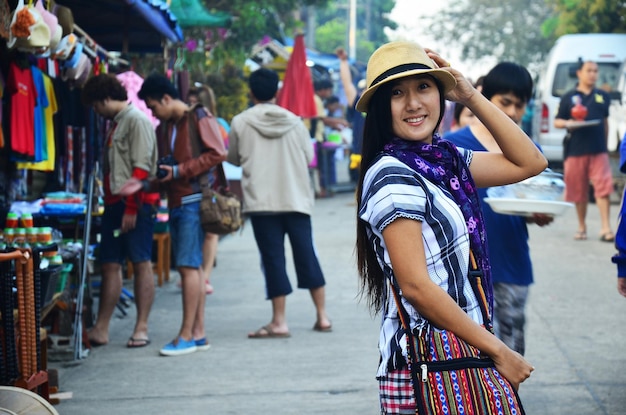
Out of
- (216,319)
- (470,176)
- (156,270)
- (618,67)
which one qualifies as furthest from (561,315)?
(618,67)

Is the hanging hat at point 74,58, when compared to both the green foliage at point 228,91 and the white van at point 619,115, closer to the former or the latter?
the green foliage at point 228,91

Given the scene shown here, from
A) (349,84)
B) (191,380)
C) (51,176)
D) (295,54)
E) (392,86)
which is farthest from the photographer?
(295,54)

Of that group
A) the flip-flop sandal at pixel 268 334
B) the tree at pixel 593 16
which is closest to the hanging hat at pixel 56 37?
the flip-flop sandal at pixel 268 334

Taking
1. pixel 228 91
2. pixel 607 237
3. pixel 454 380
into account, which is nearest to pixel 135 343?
pixel 454 380

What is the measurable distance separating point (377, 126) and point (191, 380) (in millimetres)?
3934

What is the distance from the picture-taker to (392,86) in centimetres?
315

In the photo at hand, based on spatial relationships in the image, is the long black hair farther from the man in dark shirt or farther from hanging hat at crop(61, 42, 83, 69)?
the man in dark shirt

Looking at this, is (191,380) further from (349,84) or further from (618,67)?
(618,67)

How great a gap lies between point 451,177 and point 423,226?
0.74 feet

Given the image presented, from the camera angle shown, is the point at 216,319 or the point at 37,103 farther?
the point at 216,319

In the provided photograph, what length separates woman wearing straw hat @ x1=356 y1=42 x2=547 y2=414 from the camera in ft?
9.54

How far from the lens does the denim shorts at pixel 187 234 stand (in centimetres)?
740

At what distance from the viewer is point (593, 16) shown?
87.0 feet

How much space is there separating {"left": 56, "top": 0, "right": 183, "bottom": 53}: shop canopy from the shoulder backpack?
1.16m
